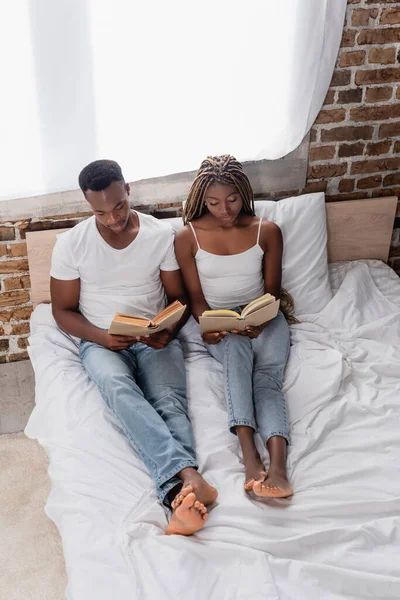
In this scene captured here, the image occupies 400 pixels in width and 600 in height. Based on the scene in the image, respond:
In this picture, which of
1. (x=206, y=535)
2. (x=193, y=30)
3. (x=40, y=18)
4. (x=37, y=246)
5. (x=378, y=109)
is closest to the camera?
(x=206, y=535)

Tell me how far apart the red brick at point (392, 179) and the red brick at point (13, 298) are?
1.69 meters

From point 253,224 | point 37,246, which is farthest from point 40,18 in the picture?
point 253,224

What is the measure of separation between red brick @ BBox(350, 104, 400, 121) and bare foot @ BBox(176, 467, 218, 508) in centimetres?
171

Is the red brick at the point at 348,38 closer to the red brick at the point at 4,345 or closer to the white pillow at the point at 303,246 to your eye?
the white pillow at the point at 303,246

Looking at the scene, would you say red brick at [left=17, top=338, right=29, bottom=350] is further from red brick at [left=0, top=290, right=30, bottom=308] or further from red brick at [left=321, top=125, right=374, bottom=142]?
red brick at [left=321, top=125, right=374, bottom=142]

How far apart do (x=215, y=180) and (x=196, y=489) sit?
1.04 m

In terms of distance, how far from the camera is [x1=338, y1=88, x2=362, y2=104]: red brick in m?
2.36

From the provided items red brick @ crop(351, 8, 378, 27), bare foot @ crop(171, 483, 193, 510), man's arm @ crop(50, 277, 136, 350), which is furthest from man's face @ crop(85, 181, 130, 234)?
red brick @ crop(351, 8, 378, 27)

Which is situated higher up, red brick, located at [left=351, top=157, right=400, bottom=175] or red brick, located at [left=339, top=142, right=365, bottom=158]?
red brick, located at [left=339, top=142, right=365, bottom=158]

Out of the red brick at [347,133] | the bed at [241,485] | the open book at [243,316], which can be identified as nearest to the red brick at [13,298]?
the bed at [241,485]

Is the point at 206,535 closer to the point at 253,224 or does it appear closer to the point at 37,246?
the point at 253,224

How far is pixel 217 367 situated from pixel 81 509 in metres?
0.74

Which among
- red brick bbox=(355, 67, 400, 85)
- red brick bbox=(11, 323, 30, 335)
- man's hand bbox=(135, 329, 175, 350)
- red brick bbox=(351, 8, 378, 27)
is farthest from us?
red brick bbox=(11, 323, 30, 335)

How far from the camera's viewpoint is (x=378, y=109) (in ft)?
7.94
